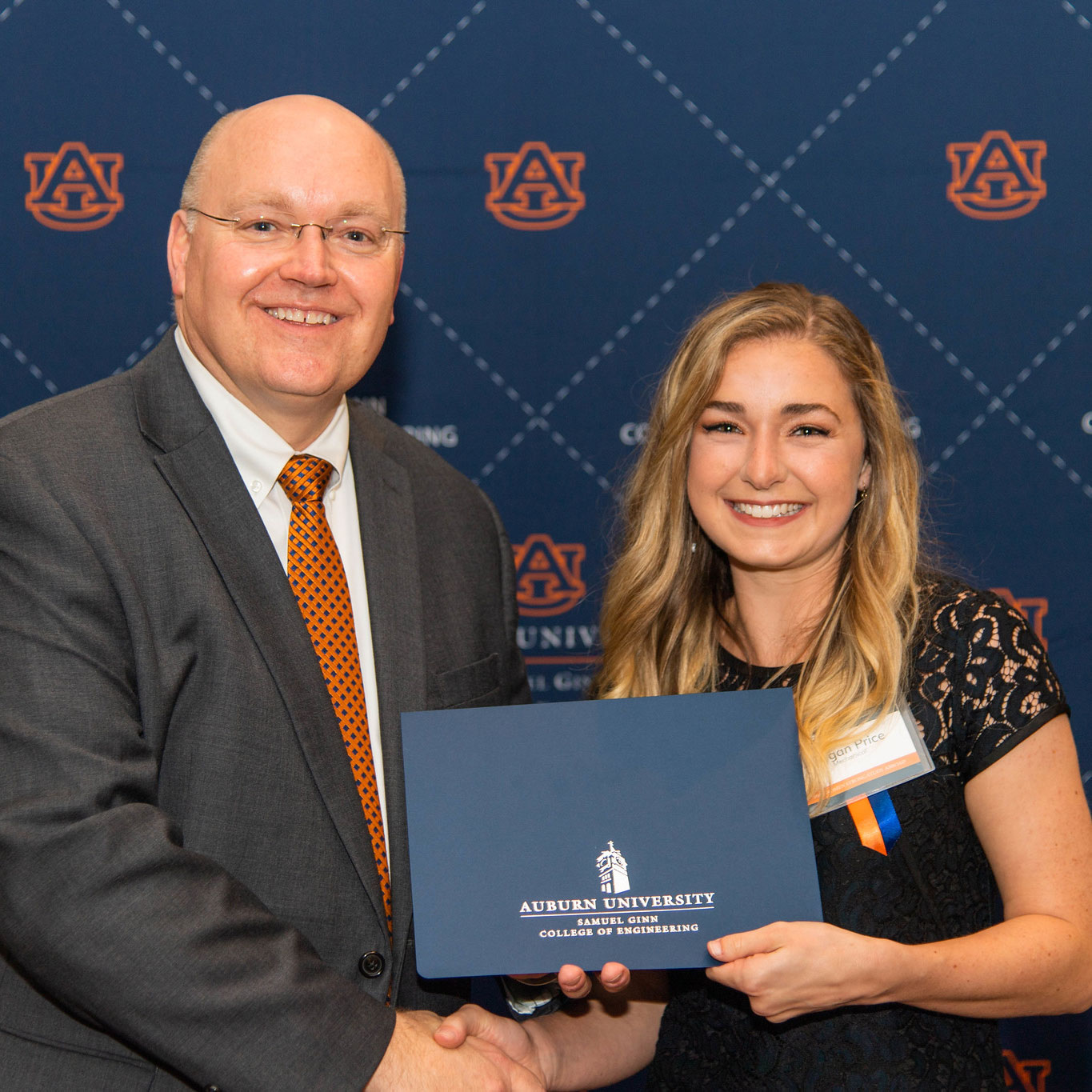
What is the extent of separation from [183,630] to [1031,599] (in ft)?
8.14

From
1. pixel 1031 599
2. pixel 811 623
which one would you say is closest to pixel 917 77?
pixel 1031 599

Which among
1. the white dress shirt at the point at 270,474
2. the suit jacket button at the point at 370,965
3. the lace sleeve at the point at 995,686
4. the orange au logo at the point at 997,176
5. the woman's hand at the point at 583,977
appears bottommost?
the suit jacket button at the point at 370,965

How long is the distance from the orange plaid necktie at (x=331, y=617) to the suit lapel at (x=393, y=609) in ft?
0.10

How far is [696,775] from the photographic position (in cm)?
179

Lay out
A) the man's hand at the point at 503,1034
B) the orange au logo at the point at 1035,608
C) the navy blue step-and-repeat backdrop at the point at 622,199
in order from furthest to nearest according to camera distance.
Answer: the orange au logo at the point at 1035,608
the navy blue step-and-repeat backdrop at the point at 622,199
the man's hand at the point at 503,1034

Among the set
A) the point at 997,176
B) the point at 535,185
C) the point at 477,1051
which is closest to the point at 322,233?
the point at 535,185

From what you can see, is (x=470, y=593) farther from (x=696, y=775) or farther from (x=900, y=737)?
(x=900, y=737)

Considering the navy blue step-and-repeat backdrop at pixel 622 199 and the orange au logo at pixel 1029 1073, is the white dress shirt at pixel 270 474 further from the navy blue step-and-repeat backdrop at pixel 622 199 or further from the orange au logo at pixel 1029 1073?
the orange au logo at pixel 1029 1073

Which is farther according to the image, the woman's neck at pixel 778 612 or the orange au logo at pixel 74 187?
the orange au logo at pixel 74 187

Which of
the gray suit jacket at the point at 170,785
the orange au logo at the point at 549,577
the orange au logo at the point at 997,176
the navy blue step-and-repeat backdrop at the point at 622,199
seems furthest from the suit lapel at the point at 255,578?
the orange au logo at the point at 997,176

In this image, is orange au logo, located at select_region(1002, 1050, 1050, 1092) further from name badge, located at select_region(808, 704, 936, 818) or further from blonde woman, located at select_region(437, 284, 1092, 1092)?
name badge, located at select_region(808, 704, 936, 818)

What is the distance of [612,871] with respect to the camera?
5.78ft

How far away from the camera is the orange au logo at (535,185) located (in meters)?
3.24

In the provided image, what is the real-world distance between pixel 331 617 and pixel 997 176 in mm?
2373
